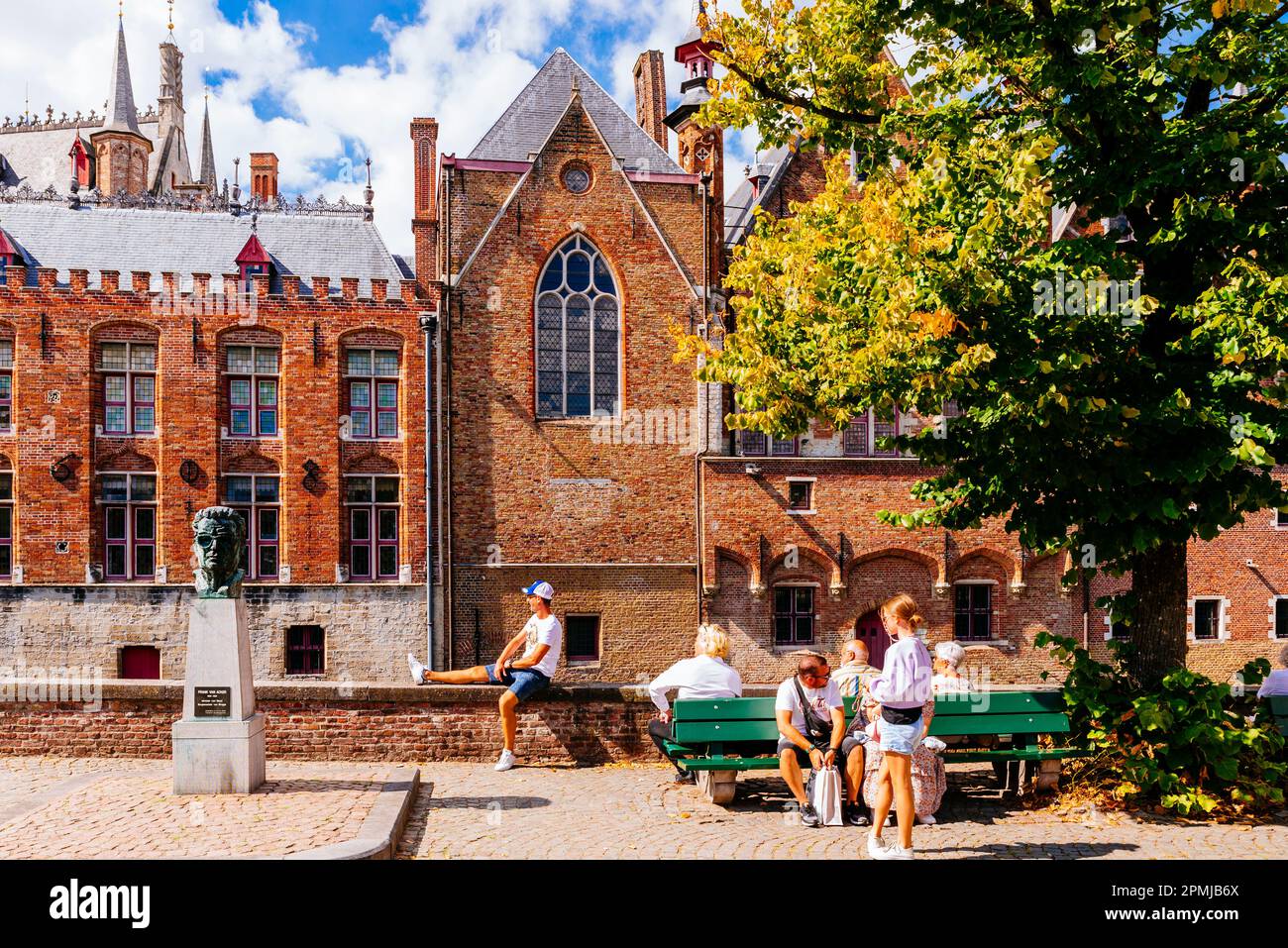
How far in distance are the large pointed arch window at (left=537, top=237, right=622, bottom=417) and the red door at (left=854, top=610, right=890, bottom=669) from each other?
758cm

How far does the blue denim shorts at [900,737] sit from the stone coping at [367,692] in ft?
13.5

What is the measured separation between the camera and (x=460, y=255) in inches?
907

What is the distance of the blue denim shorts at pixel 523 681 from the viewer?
10.6 m

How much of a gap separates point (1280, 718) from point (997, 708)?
9.24 ft

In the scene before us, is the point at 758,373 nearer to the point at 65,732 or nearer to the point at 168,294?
the point at 65,732

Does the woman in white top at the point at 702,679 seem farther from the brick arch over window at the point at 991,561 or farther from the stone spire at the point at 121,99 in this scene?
the stone spire at the point at 121,99

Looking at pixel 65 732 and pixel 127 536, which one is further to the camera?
pixel 127 536

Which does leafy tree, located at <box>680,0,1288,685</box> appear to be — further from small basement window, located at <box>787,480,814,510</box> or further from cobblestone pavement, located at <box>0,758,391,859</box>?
small basement window, located at <box>787,480,814,510</box>

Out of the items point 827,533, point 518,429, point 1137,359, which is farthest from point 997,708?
point 518,429

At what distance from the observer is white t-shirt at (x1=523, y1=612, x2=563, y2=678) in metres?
10.7

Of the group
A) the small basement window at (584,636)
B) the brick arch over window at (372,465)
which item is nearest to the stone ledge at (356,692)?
the small basement window at (584,636)

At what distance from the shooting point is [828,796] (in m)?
8.18

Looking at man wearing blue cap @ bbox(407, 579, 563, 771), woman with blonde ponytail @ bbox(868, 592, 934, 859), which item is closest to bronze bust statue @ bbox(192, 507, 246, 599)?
man wearing blue cap @ bbox(407, 579, 563, 771)

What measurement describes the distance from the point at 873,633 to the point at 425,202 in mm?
14521
